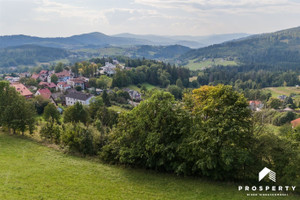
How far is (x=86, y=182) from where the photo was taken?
816 inches

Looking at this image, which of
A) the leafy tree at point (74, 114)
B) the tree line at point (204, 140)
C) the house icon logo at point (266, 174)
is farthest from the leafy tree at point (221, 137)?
the leafy tree at point (74, 114)

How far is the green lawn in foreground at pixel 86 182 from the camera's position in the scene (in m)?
18.4

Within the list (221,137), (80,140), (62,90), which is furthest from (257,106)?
(62,90)

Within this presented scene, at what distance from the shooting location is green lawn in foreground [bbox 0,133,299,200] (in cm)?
1841

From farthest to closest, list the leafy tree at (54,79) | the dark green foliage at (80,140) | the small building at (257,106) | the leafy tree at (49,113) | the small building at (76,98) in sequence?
1. the leafy tree at (54,79)
2. the small building at (76,98)
3. the leafy tree at (49,113)
4. the dark green foliage at (80,140)
5. the small building at (257,106)

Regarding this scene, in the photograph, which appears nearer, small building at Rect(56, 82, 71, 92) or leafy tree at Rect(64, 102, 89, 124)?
leafy tree at Rect(64, 102, 89, 124)

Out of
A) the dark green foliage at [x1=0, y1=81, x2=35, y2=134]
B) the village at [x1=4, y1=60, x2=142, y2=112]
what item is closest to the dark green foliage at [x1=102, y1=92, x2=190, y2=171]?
the dark green foliage at [x1=0, y1=81, x2=35, y2=134]

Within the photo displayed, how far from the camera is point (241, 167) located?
21.2 m

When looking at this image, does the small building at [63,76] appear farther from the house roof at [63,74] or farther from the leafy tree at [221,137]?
the leafy tree at [221,137]

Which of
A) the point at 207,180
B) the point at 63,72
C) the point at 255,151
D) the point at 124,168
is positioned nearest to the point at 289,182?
the point at 255,151

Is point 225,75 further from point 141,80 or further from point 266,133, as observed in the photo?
point 266,133

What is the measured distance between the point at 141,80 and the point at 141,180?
103241mm

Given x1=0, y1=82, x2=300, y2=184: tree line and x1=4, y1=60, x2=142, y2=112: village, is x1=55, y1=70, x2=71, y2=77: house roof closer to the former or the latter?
x1=4, y1=60, x2=142, y2=112: village

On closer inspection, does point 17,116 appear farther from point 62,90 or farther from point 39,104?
point 62,90
